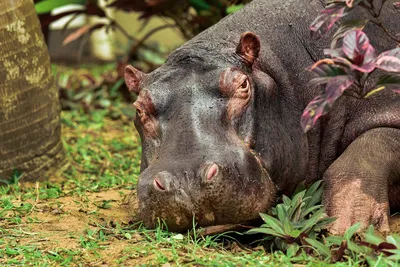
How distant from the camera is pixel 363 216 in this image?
4402 millimetres

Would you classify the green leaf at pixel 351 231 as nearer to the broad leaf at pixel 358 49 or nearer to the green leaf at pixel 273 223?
the green leaf at pixel 273 223

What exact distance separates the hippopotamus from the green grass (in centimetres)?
15

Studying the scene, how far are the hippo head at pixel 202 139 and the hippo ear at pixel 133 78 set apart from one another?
0.01m

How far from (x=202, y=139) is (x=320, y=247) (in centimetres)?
85

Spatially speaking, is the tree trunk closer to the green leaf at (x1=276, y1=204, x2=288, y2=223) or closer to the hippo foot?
the green leaf at (x1=276, y1=204, x2=288, y2=223)

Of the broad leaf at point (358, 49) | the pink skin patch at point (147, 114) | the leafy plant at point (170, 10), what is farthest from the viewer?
the leafy plant at point (170, 10)

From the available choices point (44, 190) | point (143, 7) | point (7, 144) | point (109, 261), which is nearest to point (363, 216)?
point (109, 261)

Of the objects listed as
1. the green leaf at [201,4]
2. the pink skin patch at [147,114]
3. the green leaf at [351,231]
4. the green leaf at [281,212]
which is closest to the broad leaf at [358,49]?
the green leaf at [351,231]

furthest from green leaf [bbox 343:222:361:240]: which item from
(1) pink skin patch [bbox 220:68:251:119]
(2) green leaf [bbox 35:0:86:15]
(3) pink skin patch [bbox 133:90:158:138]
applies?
(2) green leaf [bbox 35:0:86:15]

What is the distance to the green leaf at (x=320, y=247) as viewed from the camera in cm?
391

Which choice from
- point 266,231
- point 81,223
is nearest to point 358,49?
point 266,231

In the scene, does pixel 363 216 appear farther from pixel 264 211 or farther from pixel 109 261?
pixel 109 261

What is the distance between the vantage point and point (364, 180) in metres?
4.54

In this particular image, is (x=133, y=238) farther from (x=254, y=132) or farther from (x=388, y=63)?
(x=388, y=63)
